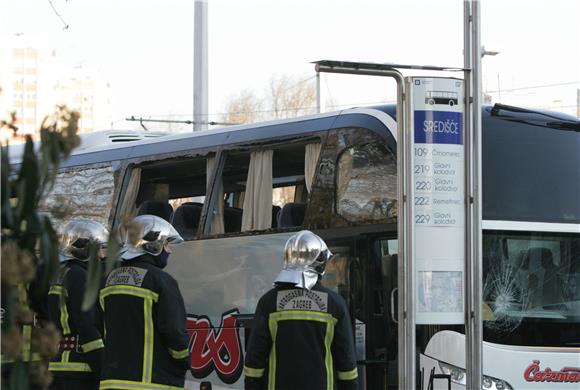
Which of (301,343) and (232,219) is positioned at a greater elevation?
(232,219)

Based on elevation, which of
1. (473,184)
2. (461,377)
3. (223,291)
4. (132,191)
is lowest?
(461,377)

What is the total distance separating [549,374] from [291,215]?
118 inches

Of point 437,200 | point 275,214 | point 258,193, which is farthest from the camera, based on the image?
point 258,193

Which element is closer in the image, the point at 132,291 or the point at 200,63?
the point at 132,291

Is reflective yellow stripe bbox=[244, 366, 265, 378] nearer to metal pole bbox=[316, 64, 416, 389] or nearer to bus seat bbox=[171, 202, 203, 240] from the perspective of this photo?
metal pole bbox=[316, 64, 416, 389]

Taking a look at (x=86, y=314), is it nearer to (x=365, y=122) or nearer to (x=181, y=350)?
(x=181, y=350)

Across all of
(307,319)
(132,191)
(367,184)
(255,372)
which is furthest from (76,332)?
(132,191)

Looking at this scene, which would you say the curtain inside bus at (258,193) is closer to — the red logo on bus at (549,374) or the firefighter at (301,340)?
the red logo on bus at (549,374)

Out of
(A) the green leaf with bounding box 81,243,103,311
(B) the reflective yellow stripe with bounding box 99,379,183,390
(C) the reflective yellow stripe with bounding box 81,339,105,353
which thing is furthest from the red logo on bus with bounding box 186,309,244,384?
(A) the green leaf with bounding box 81,243,103,311

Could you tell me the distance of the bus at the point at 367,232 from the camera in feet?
29.7

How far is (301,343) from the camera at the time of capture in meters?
6.89

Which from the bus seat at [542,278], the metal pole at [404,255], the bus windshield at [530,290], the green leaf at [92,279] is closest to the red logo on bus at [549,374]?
the bus windshield at [530,290]

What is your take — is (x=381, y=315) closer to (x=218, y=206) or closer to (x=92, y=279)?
(x=218, y=206)

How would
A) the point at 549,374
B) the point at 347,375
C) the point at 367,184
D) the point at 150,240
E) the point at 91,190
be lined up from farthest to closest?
the point at 91,190 < the point at 367,184 < the point at 549,374 < the point at 150,240 < the point at 347,375
